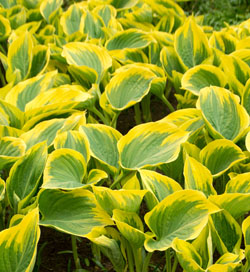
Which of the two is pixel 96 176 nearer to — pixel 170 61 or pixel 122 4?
pixel 170 61

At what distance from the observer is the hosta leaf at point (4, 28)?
7.30 ft

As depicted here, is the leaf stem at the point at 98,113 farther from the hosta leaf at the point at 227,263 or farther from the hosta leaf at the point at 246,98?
the hosta leaf at the point at 227,263

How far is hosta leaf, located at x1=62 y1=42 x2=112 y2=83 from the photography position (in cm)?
183

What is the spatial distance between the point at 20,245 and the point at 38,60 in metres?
1.06

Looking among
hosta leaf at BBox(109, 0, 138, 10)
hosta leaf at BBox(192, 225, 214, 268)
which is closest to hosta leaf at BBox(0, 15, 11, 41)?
hosta leaf at BBox(109, 0, 138, 10)

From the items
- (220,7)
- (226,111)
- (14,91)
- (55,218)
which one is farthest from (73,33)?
(220,7)

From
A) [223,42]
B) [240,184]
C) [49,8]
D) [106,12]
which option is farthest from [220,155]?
[49,8]

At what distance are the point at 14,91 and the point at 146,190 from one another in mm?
711

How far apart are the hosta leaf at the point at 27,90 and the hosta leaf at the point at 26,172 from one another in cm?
37

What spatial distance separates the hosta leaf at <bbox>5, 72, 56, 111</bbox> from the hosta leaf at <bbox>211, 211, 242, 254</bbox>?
0.79 meters

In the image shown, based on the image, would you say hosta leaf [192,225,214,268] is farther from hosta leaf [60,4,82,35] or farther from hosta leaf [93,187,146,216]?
hosta leaf [60,4,82,35]

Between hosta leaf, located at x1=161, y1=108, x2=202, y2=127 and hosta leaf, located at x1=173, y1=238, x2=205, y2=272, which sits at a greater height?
hosta leaf, located at x1=161, y1=108, x2=202, y2=127

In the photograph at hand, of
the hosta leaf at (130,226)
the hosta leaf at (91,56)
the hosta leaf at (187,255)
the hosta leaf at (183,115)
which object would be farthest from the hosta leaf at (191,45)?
the hosta leaf at (187,255)

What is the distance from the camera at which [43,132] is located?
1.46 meters
